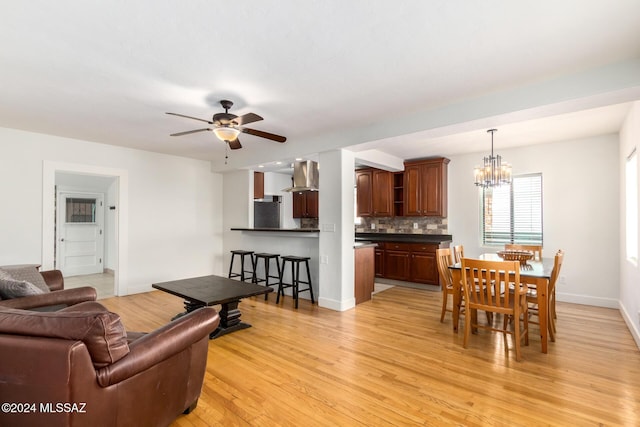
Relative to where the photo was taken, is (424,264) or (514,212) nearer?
(514,212)

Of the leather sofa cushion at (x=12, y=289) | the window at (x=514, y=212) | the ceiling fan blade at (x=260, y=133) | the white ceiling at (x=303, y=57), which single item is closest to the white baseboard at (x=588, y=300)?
the window at (x=514, y=212)

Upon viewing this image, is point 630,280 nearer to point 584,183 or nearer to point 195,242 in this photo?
point 584,183

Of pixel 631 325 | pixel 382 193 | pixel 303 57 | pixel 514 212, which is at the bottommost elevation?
pixel 631 325

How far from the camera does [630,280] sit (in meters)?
3.70

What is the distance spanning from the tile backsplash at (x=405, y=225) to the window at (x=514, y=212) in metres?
0.79

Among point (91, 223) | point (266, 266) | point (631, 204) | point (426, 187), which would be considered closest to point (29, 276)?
point (266, 266)

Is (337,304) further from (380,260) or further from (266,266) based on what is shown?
(380,260)

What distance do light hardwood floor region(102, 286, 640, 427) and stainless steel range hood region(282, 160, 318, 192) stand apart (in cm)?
240

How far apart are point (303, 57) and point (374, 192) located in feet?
15.2

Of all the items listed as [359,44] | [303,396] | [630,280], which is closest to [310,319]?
[303,396]

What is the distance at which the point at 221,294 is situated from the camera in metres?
3.57

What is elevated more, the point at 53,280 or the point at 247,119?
the point at 247,119

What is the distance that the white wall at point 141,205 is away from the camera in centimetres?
448

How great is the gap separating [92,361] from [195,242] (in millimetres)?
5148
